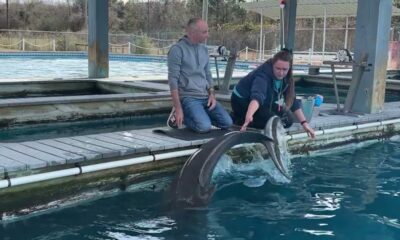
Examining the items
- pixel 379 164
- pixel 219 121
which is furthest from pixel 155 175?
pixel 379 164

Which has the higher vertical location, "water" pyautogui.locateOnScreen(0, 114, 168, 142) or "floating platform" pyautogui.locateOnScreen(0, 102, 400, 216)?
"floating platform" pyautogui.locateOnScreen(0, 102, 400, 216)

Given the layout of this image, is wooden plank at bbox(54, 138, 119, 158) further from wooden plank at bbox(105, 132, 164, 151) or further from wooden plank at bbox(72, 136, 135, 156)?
wooden plank at bbox(105, 132, 164, 151)

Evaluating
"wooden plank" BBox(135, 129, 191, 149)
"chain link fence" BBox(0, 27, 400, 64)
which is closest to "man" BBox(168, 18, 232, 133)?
"wooden plank" BBox(135, 129, 191, 149)

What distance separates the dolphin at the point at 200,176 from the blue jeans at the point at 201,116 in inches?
25.6

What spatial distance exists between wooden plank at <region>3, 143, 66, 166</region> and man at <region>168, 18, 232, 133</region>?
132cm

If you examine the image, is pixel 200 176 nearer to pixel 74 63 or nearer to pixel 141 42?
pixel 74 63

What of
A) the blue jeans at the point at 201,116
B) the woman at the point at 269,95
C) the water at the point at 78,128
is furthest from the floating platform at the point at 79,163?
the water at the point at 78,128

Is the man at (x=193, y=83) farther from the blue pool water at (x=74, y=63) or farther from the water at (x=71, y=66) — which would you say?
the blue pool water at (x=74, y=63)

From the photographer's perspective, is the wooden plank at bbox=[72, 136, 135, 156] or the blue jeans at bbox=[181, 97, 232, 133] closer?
the wooden plank at bbox=[72, 136, 135, 156]

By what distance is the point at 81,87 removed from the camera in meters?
11.6

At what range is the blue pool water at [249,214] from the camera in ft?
12.7

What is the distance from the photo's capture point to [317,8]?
21.4m

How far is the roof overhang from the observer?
65.9 ft

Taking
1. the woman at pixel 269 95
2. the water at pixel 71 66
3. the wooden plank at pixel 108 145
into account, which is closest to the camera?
the wooden plank at pixel 108 145
